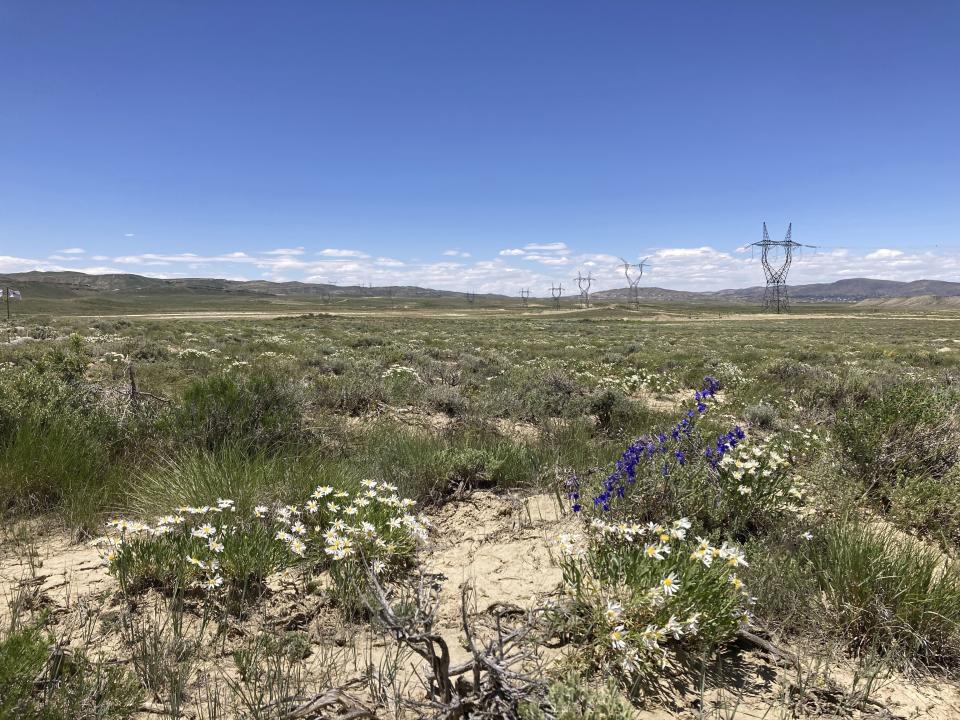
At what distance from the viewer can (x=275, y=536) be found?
3.32 m

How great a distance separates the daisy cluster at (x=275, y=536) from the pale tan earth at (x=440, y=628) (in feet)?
0.67

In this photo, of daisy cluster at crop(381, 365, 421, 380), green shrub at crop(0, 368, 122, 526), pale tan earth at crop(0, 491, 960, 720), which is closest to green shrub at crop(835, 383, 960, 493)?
pale tan earth at crop(0, 491, 960, 720)

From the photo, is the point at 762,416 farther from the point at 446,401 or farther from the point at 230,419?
the point at 230,419

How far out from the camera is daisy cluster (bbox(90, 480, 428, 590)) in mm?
3094

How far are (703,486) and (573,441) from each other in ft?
8.97

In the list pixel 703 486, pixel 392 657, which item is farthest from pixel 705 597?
pixel 392 657

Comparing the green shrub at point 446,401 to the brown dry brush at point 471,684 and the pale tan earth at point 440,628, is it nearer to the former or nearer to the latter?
the pale tan earth at point 440,628

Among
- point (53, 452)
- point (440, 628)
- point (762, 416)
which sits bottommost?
point (440, 628)

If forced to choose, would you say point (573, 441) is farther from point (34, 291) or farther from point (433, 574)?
point (34, 291)

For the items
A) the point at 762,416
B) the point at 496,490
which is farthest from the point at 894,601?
the point at 762,416

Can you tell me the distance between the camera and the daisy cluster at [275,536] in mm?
3094

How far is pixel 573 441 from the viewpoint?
659 cm

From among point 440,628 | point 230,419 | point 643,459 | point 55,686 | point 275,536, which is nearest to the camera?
point 55,686

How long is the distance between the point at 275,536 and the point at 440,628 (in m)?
1.25
